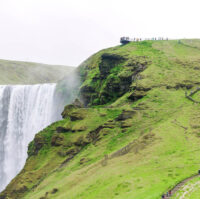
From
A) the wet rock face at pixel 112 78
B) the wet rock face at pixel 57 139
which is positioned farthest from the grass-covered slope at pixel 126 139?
the wet rock face at pixel 112 78

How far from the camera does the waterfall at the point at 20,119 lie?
7988 centimetres

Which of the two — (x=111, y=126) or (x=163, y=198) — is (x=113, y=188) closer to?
(x=163, y=198)

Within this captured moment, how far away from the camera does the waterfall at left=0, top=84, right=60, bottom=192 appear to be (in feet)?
262

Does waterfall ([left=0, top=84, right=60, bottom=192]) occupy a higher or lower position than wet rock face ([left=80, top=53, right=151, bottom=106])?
lower

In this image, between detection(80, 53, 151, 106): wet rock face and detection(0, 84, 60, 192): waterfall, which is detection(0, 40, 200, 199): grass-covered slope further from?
detection(0, 84, 60, 192): waterfall

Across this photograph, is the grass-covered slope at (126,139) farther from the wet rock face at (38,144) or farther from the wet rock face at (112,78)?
the wet rock face at (112,78)

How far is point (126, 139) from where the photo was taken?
4356 cm

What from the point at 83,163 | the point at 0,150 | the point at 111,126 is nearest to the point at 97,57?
the point at 0,150

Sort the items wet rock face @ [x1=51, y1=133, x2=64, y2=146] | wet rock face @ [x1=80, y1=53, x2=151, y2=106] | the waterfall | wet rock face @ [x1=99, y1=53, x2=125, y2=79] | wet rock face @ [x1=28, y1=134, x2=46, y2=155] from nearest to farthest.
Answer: wet rock face @ [x1=51, y1=133, x2=64, y2=146] → wet rock face @ [x1=28, y1=134, x2=46, y2=155] → wet rock face @ [x1=80, y1=53, x2=151, y2=106] → wet rock face @ [x1=99, y1=53, x2=125, y2=79] → the waterfall

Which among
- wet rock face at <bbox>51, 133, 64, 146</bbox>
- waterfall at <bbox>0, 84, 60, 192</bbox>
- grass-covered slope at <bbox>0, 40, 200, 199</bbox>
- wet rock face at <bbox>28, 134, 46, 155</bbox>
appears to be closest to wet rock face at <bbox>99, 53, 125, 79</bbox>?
grass-covered slope at <bbox>0, 40, 200, 199</bbox>

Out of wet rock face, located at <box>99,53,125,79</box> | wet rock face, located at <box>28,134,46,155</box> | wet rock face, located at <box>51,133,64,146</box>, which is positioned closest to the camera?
wet rock face, located at <box>51,133,64,146</box>

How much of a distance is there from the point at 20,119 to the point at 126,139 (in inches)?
2053

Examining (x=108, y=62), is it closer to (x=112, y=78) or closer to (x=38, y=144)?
(x=112, y=78)

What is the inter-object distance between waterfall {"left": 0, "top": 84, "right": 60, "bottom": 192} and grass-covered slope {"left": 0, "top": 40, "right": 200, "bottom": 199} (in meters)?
18.5
